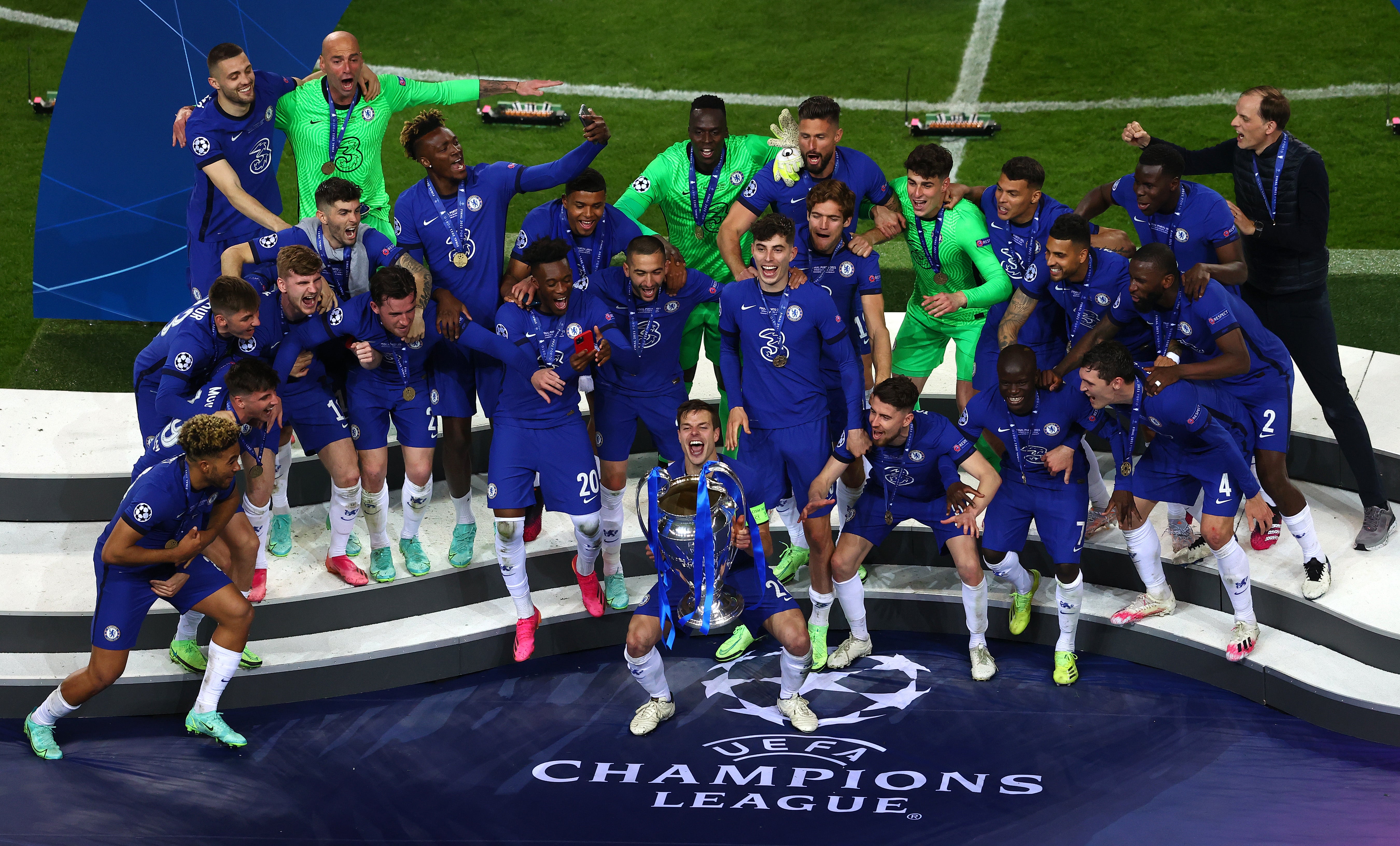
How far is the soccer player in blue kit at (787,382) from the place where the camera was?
600cm

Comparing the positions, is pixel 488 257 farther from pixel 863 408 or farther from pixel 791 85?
pixel 791 85

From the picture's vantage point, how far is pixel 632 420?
6508mm

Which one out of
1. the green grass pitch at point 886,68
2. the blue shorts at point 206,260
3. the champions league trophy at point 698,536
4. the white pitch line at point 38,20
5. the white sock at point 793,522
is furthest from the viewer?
the white pitch line at point 38,20

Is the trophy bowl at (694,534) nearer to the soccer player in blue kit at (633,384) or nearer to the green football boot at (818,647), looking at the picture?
the soccer player in blue kit at (633,384)

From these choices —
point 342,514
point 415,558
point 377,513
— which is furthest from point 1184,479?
point 342,514

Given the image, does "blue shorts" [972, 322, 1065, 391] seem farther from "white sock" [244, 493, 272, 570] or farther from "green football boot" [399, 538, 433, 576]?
"white sock" [244, 493, 272, 570]

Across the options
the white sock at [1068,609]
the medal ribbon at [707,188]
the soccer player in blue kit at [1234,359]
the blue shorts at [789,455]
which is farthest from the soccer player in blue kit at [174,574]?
the soccer player in blue kit at [1234,359]

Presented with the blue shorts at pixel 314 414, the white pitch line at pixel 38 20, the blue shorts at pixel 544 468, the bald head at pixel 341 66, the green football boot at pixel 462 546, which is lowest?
the green football boot at pixel 462 546

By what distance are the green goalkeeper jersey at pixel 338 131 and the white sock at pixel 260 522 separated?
1.38m

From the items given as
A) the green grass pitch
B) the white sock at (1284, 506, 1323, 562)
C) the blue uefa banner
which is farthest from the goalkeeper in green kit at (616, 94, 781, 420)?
the green grass pitch

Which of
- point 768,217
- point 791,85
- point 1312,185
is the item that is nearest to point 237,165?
point 768,217

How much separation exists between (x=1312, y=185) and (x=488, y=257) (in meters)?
3.73

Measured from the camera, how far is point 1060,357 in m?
6.46

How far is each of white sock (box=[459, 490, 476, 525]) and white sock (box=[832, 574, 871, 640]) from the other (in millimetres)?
1723
